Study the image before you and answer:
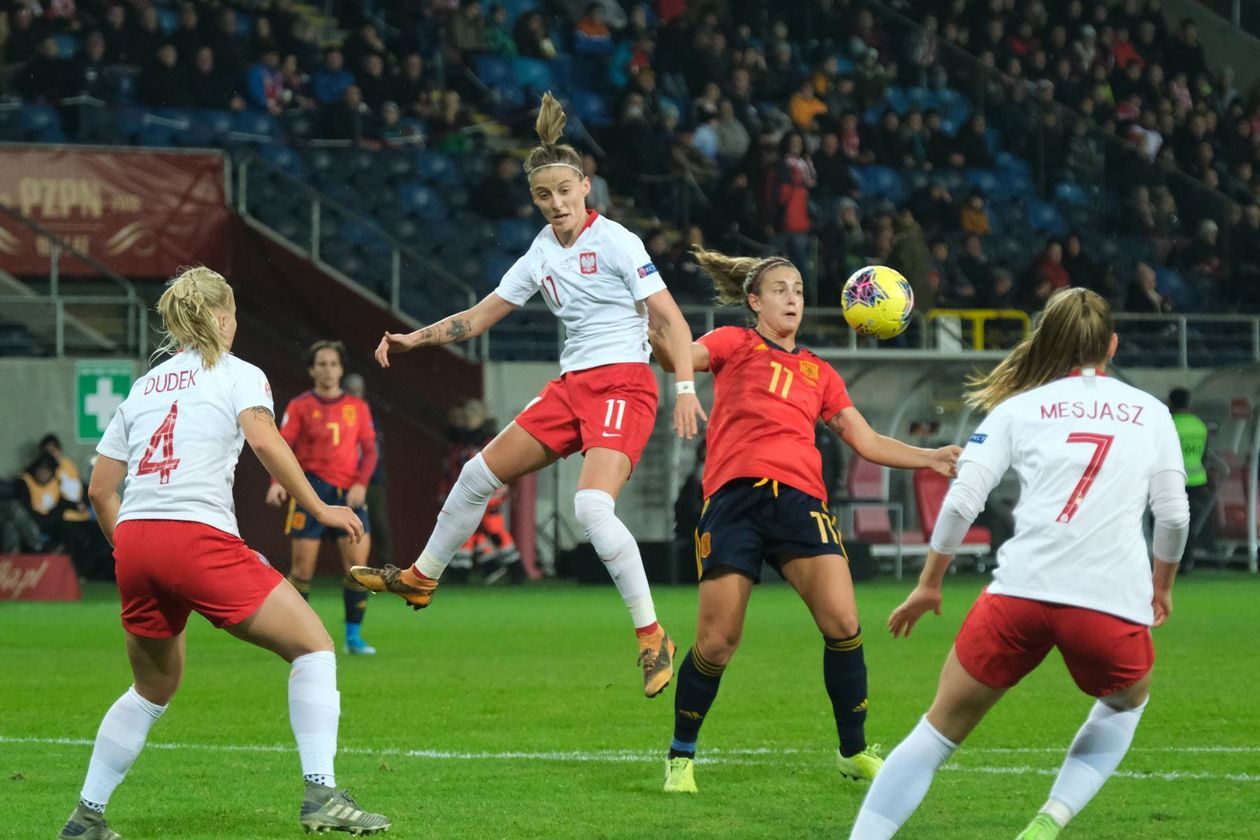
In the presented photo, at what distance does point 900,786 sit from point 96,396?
1665 centimetres

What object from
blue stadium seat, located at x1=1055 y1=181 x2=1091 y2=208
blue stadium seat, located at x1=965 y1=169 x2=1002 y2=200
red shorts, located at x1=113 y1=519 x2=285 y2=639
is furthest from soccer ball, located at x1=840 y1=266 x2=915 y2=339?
blue stadium seat, located at x1=965 y1=169 x2=1002 y2=200

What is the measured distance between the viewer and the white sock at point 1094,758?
552 cm

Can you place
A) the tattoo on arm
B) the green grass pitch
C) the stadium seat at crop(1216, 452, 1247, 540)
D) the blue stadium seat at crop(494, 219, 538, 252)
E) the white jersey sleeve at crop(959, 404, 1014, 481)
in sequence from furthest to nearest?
the blue stadium seat at crop(494, 219, 538, 252), the stadium seat at crop(1216, 452, 1247, 540), the green grass pitch, the tattoo on arm, the white jersey sleeve at crop(959, 404, 1014, 481)

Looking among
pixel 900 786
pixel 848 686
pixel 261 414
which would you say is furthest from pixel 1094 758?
pixel 261 414

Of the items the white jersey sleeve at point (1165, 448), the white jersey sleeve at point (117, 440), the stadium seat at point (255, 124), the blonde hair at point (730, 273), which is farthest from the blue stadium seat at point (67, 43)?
the white jersey sleeve at point (1165, 448)

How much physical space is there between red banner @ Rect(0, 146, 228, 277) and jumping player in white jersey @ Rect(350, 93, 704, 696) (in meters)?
15.0

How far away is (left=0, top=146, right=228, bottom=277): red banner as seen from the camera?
22.3m

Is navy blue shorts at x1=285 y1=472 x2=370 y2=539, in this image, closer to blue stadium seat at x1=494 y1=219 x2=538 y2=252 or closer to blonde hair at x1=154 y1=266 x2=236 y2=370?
blonde hair at x1=154 y1=266 x2=236 y2=370

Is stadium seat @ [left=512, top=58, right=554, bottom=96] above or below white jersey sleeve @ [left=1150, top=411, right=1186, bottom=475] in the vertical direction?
above

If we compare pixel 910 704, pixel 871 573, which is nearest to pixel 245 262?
pixel 871 573

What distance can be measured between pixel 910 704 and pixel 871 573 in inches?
471

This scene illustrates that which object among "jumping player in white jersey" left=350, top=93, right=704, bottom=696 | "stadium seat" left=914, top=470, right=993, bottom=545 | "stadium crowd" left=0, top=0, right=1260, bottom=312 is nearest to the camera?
"jumping player in white jersey" left=350, top=93, right=704, bottom=696

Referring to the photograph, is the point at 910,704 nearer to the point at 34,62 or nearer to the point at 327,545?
the point at 327,545

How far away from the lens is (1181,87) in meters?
31.3
